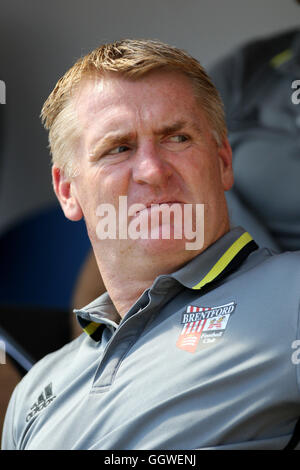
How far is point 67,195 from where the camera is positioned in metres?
1.47

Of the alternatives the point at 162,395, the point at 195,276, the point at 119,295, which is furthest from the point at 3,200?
the point at 162,395

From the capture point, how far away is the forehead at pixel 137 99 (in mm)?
1256

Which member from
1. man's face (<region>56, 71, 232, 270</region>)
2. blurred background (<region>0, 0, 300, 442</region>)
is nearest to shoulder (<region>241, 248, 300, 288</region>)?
man's face (<region>56, 71, 232, 270</region>)

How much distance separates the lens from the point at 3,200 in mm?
2053

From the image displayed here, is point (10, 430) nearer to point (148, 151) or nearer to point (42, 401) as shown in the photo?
point (42, 401)

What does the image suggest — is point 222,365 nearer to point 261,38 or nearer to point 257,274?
point 257,274

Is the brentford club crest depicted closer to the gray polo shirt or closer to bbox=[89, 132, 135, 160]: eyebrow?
the gray polo shirt

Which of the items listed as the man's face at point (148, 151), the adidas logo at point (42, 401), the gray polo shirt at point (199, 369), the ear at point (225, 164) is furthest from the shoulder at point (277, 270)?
the adidas logo at point (42, 401)

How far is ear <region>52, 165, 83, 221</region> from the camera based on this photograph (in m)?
1.43

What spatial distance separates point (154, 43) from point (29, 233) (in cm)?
89

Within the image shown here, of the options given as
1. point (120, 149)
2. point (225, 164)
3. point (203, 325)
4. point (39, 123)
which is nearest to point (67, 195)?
point (120, 149)

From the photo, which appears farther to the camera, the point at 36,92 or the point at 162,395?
the point at 36,92

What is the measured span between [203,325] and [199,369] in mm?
86

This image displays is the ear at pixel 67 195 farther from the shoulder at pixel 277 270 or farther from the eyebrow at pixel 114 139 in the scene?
the shoulder at pixel 277 270
